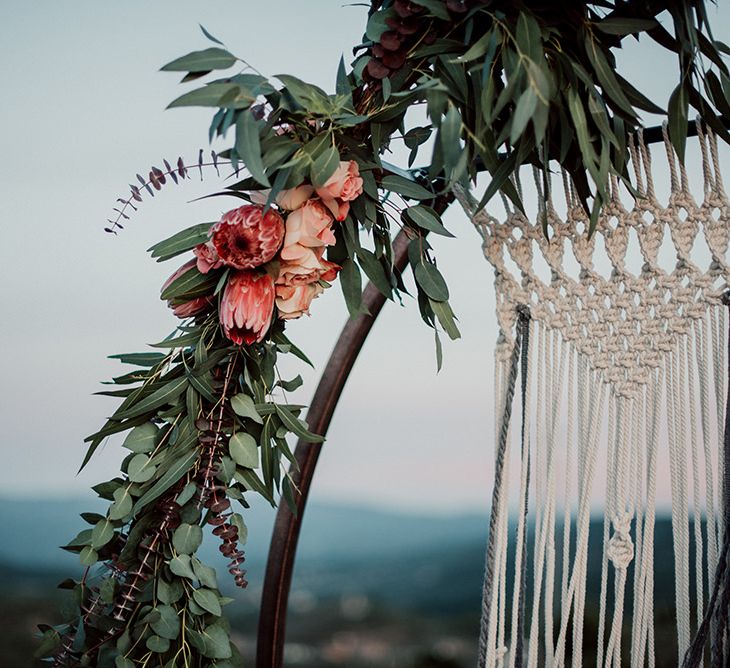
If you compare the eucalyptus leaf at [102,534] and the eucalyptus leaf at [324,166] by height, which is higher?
the eucalyptus leaf at [324,166]

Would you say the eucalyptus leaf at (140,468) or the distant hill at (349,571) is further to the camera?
the distant hill at (349,571)

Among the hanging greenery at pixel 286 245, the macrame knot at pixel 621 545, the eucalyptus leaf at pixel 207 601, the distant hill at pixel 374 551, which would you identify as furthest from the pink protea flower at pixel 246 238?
the distant hill at pixel 374 551

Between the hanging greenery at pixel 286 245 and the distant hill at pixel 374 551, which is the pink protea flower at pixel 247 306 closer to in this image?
the hanging greenery at pixel 286 245

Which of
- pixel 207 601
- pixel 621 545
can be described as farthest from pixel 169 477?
pixel 621 545

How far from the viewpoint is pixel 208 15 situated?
2.21 metres

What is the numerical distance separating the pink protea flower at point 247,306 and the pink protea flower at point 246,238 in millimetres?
20

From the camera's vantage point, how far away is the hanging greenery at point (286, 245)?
2.66 ft

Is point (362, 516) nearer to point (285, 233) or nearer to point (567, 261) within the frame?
point (567, 261)

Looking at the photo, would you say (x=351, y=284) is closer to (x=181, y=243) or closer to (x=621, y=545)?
(x=181, y=243)

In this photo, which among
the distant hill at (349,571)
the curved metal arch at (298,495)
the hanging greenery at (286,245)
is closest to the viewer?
the hanging greenery at (286,245)

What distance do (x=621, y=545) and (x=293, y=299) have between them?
0.45 meters

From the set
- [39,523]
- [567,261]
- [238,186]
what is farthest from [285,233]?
[39,523]

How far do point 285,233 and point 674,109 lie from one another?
1.45ft

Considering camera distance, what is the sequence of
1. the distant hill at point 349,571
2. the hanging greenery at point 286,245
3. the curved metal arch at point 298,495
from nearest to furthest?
the hanging greenery at point 286,245 < the curved metal arch at point 298,495 < the distant hill at point 349,571
